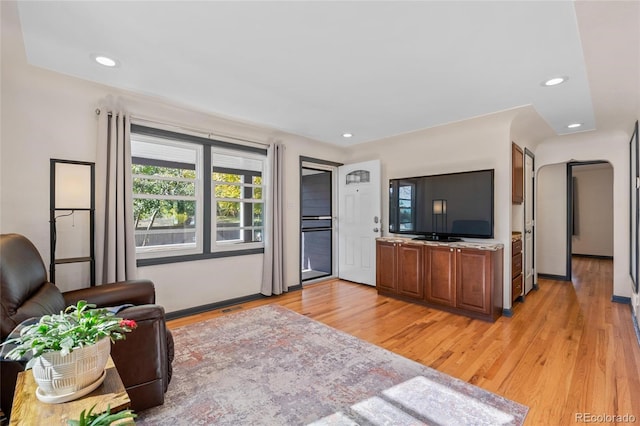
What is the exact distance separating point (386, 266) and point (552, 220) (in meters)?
3.46

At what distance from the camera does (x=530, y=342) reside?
2.74m

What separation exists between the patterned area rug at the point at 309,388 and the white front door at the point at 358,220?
2.20 metres

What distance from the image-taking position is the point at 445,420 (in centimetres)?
170

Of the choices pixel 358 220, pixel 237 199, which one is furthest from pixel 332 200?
pixel 237 199

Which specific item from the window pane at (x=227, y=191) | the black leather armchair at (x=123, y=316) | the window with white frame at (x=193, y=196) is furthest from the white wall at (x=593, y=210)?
the black leather armchair at (x=123, y=316)

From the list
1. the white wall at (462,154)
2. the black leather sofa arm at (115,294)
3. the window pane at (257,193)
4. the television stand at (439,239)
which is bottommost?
the black leather sofa arm at (115,294)

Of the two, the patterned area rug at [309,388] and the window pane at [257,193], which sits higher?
the window pane at [257,193]

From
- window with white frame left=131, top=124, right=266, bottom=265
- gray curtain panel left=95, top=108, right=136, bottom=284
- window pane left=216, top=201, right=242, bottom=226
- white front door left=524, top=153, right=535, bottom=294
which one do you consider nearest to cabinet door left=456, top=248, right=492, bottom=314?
white front door left=524, top=153, right=535, bottom=294

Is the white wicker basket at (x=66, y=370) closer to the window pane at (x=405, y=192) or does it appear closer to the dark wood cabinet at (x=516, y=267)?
the window pane at (x=405, y=192)

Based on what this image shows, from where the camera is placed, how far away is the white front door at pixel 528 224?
4184 mm

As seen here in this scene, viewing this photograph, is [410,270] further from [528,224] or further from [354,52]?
[354,52]

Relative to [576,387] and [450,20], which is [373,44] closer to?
[450,20]

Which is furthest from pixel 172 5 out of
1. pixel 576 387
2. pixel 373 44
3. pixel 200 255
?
pixel 576 387

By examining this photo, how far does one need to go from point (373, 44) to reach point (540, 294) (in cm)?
444
